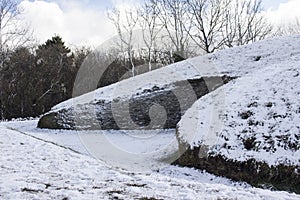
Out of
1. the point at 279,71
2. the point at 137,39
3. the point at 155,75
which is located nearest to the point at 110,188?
the point at 279,71

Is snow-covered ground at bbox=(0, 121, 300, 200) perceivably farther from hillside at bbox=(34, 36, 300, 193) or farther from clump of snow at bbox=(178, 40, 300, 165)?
clump of snow at bbox=(178, 40, 300, 165)

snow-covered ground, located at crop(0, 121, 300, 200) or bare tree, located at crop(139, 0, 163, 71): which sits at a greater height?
bare tree, located at crop(139, 0, 163, 71)

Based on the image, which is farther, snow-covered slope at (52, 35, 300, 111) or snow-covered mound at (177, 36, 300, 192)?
snow-covered slope at (52, 35, 300, 111)

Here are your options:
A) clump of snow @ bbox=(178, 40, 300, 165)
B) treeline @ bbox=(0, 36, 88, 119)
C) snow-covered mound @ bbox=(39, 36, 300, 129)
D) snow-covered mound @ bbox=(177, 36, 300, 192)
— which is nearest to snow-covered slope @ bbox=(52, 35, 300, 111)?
snow-covered mound @ bbox=(39, 36, 300, 129)

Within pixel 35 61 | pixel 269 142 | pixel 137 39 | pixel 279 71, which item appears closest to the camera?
pixel 269 142

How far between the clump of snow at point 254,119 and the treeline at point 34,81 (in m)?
13.0

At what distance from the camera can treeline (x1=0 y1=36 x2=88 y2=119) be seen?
18.1 m

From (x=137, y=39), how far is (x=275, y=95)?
62.2 ft

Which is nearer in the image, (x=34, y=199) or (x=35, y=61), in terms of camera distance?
(x=34, y=199)

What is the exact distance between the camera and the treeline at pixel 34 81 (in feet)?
59.3

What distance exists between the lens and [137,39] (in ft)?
81.0

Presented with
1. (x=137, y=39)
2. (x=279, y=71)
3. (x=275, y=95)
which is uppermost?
(x=137, y=39)

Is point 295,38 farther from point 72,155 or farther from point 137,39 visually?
point 137,39

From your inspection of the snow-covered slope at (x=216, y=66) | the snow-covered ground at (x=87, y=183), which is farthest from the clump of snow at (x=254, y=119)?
the snow-covered slope at (x=216, y=66)
